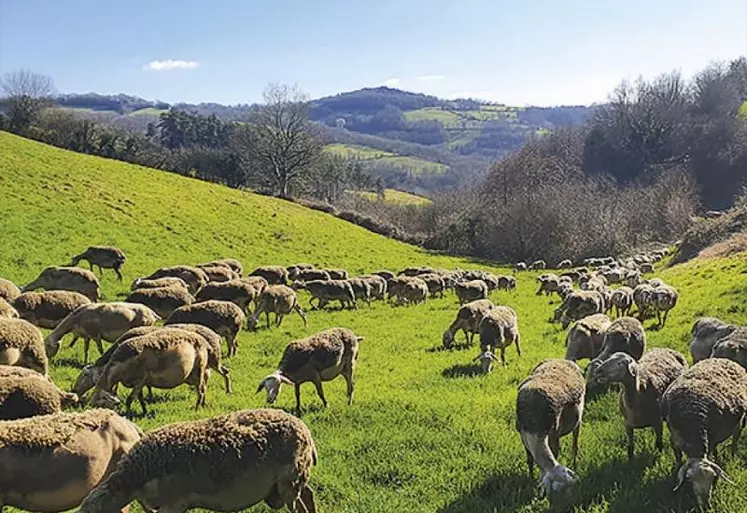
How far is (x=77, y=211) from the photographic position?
4038 centimetres

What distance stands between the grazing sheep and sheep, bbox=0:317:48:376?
7944mm

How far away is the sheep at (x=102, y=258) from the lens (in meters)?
31.6

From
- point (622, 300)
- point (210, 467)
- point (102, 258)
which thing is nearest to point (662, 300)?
point (622, 300)

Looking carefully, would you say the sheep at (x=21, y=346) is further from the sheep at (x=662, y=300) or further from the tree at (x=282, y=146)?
the tree at (x=282, y=146)

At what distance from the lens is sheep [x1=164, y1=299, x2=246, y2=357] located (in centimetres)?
1731

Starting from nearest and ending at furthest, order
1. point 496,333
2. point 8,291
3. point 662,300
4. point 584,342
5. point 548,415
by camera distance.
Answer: point 548,415 → point 584,342 → point 496,333 → point 8,291 → point 662,300

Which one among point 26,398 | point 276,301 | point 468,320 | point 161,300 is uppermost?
point 26,398

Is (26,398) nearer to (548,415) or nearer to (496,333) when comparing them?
(548,415)

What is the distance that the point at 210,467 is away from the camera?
7094mm

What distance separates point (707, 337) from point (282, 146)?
71.2 m

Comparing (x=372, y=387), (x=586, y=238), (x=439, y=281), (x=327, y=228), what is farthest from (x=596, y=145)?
(x=372, y=387)

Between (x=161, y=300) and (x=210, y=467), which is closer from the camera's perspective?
(x=210, y=467)

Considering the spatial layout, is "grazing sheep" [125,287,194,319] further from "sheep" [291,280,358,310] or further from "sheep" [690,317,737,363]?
"sheep" [690,317,737,363]

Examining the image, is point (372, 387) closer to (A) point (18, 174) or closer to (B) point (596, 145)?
(A) point (18, 174)
